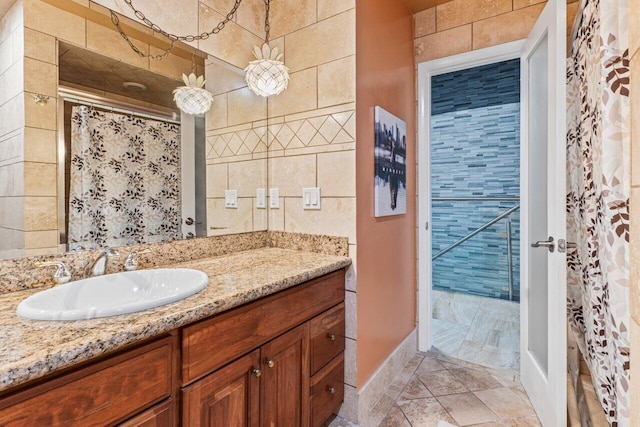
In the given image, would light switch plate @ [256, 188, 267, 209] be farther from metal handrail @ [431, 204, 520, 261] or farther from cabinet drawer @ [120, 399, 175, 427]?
metal handrail @ [431, 204, 520, 261]

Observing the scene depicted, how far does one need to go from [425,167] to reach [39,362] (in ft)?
7.52

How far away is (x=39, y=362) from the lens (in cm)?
59

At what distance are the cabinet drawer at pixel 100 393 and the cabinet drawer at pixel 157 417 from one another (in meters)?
0.02

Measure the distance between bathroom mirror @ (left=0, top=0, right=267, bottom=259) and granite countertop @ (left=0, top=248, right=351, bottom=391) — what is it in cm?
32

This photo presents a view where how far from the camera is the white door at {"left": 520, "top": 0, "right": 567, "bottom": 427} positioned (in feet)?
4.46

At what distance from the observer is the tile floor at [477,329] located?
229cm

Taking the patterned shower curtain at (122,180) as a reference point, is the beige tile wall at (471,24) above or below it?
above

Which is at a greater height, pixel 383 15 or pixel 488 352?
pixel 383 15

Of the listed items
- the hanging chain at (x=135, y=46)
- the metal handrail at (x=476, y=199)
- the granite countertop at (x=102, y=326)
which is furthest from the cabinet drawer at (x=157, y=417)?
the metal handrail at (x=476, y=199)

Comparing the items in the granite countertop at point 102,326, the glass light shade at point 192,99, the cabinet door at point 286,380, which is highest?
the glass light shade at point 192,99

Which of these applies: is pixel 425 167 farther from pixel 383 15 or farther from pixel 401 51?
pixel 383 15

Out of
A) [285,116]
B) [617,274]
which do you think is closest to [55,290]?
[285,116]

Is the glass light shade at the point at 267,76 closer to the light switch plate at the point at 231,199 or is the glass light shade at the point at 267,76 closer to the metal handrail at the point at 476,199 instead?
the light switch plate at the point at 231,199

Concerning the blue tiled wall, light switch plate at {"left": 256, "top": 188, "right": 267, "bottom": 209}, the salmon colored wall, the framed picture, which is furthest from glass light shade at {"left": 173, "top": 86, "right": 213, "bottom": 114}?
the blue tiled wall
